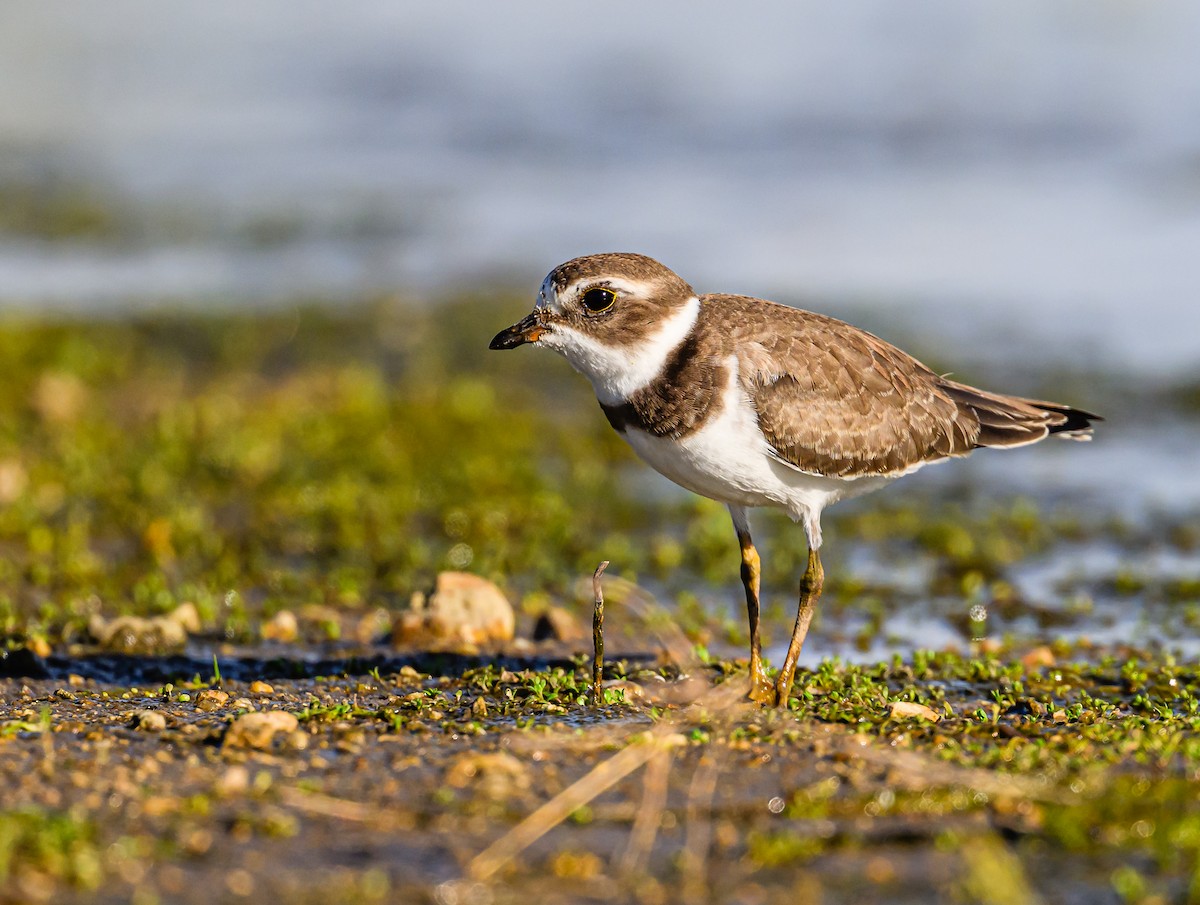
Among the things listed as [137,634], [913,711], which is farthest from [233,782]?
[137,634]

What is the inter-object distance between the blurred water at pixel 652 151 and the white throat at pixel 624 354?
811 centimetres

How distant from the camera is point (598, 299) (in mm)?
6477

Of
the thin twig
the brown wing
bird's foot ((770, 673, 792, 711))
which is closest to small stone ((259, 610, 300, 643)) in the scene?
the thin twig

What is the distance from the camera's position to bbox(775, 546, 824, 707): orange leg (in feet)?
20.5

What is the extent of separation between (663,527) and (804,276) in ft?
22.0

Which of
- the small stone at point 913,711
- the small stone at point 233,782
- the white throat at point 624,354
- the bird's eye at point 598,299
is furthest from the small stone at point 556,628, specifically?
the small stone at point 233,782

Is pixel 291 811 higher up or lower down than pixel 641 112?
lower down

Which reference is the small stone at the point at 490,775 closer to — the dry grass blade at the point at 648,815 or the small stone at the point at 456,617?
the dry grass blade at the point at 648,815

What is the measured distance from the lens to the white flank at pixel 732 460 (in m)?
6.12

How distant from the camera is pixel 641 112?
22.2m

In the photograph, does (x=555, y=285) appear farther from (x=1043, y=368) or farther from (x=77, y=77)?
(x=77, y=77)

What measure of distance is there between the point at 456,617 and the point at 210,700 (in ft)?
5.53

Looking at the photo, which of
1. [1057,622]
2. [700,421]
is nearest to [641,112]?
[1057,622]

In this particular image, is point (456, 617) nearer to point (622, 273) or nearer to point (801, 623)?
point (801, 623)
